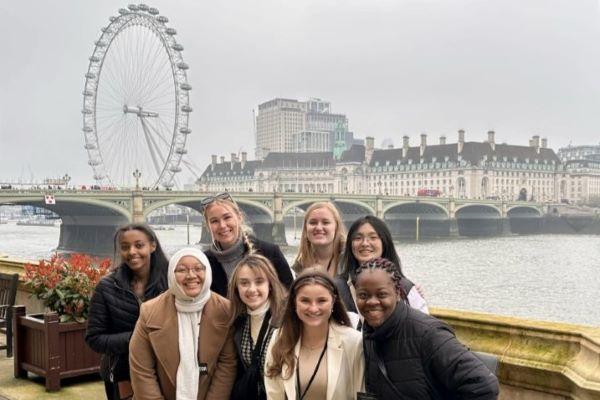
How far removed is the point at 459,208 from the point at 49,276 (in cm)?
6830

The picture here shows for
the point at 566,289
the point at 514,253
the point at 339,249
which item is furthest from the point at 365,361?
the point at 514,253

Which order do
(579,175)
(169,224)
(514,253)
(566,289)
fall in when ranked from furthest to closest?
(579,175)
(169,224)
(514,253)
(566,289)

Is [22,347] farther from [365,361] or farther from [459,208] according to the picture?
[459,208]

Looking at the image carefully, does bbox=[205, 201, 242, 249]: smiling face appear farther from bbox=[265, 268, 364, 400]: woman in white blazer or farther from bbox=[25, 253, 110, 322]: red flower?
bbox=[25, 253, 110, 322]: red flower

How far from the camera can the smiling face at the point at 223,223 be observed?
3.80 m

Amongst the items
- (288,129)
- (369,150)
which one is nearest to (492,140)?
(369,150)

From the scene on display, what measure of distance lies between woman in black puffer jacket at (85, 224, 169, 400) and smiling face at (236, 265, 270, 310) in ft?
2.55

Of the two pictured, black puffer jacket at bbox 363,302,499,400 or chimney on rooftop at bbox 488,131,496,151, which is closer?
black puffer jacket at bbox 363,302,499,400

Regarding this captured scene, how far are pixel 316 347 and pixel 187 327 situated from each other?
2.31ft

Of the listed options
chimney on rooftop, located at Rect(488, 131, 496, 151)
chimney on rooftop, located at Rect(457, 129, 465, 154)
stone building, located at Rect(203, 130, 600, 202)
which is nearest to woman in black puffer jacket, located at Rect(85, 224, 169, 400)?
stone building, located at Rect(203, 130, 600, 202)

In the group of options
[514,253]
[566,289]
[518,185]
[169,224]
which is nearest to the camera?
[566,289]

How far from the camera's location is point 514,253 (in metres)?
44.2

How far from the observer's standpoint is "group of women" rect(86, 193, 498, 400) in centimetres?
255

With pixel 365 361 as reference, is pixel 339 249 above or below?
above
